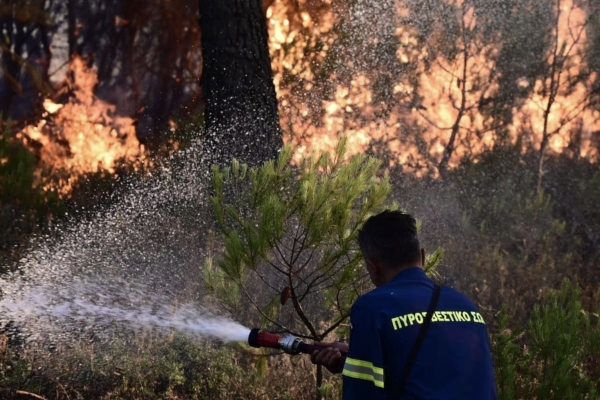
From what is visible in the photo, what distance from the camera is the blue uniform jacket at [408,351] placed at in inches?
87.0

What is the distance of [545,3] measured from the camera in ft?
31.4

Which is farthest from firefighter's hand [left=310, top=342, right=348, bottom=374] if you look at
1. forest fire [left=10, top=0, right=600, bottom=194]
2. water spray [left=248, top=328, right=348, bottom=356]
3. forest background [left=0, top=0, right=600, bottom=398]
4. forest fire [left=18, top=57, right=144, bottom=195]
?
forest fire [left=18, top=57, right=144, bottom=195]

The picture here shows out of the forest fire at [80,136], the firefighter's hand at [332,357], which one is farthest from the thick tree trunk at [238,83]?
the firefighter's hand at [332,357]

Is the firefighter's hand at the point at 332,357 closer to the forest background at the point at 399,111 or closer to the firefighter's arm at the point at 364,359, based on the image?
the firefighter's arm at the point at 364,359

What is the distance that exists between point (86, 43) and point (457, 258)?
602 cm

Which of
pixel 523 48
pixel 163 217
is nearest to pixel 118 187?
pixel 163 217

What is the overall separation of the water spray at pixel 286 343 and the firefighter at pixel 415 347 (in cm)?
41

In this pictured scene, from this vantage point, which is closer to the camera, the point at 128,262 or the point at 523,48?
the point at 128,262

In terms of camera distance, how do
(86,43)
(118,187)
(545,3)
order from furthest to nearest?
(86,43) → (545,3) → (118,187)

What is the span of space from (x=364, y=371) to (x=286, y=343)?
1.95 feet

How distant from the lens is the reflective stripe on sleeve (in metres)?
2.21

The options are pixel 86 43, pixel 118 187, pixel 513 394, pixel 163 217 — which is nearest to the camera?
pixel 513 394

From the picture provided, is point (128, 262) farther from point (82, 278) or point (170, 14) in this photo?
point (170, 14)

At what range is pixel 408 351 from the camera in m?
2.21
